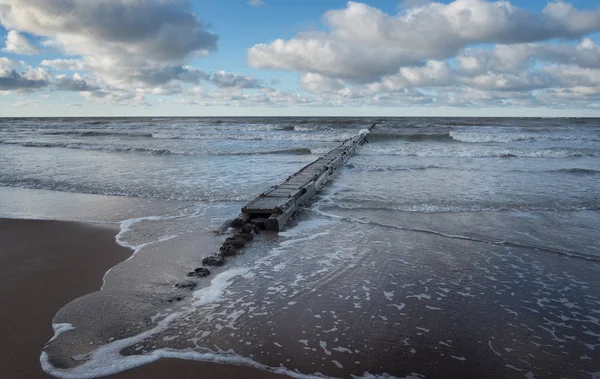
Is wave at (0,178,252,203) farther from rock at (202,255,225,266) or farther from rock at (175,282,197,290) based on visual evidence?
rock at (175,282,197,290)

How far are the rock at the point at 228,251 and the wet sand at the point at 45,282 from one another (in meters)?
1.51

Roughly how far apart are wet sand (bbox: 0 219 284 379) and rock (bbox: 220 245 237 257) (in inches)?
59.3

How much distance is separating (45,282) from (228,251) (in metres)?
2.48

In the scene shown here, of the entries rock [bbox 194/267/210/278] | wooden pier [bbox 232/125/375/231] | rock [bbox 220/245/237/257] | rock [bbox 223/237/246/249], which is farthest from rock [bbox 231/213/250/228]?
rock [bbox 194/267/210/278]

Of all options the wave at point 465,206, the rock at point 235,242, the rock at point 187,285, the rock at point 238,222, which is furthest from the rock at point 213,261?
the wave at point 465,206

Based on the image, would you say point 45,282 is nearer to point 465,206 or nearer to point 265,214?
point 265,214

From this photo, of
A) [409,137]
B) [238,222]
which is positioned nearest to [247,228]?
[238,222]

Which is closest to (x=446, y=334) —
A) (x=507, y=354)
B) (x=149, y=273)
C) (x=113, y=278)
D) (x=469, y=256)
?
(x=507, y=354)

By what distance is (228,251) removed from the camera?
6410 millimetres

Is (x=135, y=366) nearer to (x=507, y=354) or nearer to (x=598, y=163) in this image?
(x=507, y=354)

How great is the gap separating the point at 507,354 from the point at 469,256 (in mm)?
2865

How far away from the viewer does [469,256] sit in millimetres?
6465

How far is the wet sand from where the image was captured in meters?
3.49

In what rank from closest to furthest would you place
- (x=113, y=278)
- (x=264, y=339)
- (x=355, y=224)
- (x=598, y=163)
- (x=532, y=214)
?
(x=264, y=339)
(x=113, y=278)
(x=355, y=224)
(x=532, y=214)
(x=598, y=163)
